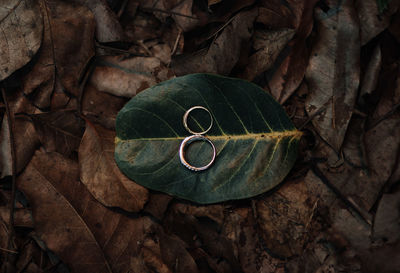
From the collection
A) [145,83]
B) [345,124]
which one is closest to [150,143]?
[145,83]

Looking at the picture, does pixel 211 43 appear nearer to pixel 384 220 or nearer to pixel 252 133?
pixel 252 133

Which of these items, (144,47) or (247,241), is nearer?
(247,241)

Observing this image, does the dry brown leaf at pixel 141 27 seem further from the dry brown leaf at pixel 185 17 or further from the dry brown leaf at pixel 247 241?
the dry brown leaf at pixel 247 241

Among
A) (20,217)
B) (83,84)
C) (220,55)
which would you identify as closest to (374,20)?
(220,55)

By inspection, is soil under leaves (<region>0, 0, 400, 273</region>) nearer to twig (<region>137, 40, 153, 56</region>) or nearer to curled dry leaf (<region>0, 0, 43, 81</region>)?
curled dry leaf (<region>0, 0, 43, 81</region>)

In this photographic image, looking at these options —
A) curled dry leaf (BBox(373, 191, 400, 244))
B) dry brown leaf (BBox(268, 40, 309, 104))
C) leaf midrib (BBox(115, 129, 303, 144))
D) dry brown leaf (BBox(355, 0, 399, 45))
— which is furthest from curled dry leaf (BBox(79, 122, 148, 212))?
dry brown leaf (BBox(355, 0, 399, 45))

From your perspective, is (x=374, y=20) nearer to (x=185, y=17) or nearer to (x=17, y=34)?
(x=185, y=17)
